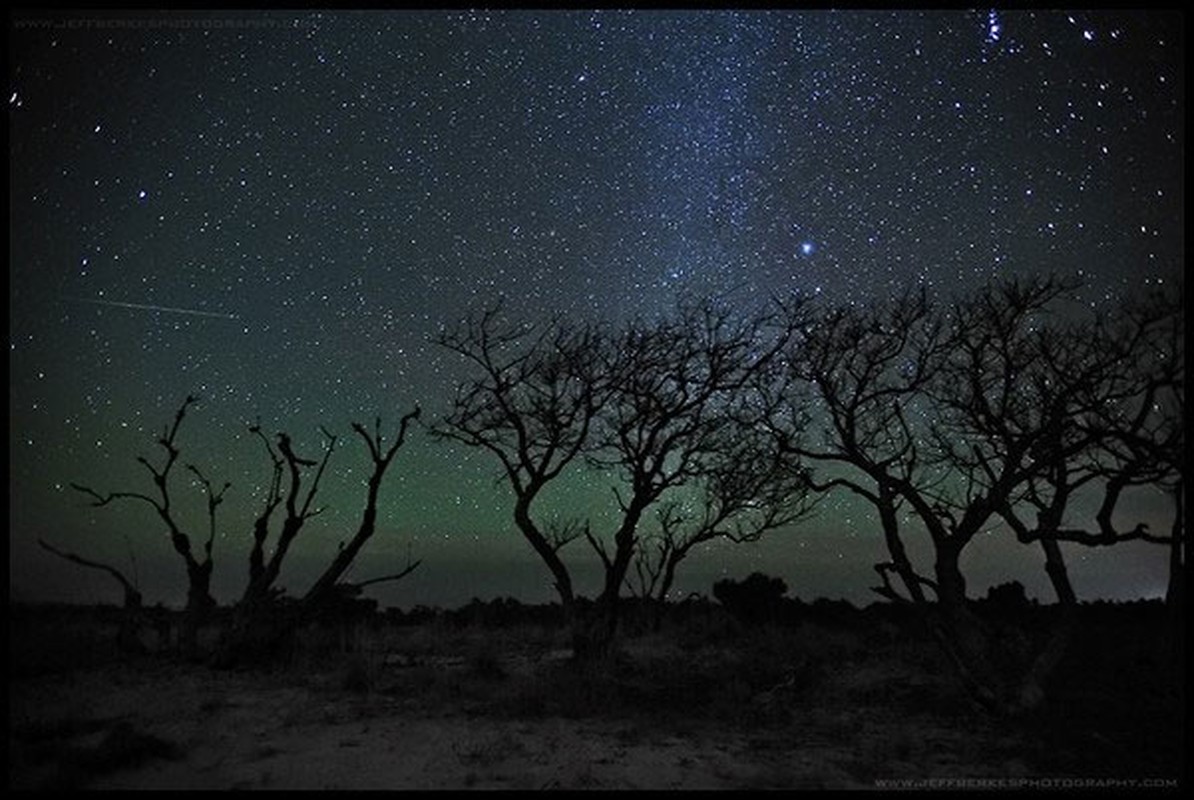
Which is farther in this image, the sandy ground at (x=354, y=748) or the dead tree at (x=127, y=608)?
the dead tree at (x=127, y=608)

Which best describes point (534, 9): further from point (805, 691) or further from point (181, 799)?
point (805, 691)

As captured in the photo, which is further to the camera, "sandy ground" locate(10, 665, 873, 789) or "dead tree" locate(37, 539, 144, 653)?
"dead tree" locate(37, 539, 144, 653)

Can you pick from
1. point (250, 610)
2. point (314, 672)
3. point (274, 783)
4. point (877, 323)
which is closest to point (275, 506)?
point (250, 610)

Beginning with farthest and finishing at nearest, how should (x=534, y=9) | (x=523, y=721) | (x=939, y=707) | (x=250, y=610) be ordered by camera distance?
(x=250, y=610) < (x=939, y=707) < (x=523, y=721) < (x=534, y=9)

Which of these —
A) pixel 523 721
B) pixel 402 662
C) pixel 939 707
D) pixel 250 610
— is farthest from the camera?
pixel 402 662

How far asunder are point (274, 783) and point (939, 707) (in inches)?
413

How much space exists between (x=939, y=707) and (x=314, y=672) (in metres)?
11.7

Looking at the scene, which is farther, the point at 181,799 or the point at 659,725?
the point at 659,725

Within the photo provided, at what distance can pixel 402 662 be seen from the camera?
57.6 feet

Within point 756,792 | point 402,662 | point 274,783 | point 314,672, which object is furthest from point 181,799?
point 402,662

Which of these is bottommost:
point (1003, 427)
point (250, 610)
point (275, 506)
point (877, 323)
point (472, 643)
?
point (472, 643)

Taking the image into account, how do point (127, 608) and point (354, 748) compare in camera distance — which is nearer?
point (354, 748)

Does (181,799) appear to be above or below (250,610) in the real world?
below

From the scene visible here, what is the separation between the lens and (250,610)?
16.1m
